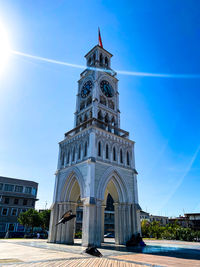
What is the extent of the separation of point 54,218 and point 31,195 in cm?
3039

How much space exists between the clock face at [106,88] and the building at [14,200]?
35480 millimetres

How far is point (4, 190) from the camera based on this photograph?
4647 centimetres

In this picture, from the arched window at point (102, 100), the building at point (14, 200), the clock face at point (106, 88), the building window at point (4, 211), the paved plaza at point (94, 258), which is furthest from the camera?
the building window at point (4, 211)

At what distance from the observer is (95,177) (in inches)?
798

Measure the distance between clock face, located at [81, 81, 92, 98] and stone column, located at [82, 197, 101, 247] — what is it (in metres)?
17.8

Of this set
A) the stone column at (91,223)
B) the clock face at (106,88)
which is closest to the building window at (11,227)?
the stone column at (91,223)

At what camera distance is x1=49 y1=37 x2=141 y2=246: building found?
1930cm

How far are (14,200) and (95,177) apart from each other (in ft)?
118

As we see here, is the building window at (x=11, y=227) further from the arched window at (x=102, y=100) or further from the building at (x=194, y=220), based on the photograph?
the building at (x=194, y=220)

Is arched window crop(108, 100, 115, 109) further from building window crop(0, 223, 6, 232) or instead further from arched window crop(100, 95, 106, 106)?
building window crop(0, 223, 6, 232)

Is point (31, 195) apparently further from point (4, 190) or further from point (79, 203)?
point (79, 203)

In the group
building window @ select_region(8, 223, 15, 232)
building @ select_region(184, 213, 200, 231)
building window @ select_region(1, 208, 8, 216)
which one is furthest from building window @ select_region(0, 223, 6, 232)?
building @ select_region(184, 213, 200, 231)

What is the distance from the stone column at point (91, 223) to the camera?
17244 millimetres

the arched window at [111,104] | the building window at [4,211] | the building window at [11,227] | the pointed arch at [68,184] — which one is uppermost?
the arched window at [111,104]
